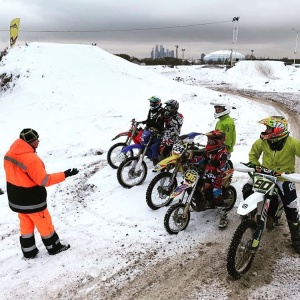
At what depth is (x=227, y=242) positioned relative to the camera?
16.6 ft

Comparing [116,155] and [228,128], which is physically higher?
[228,128]

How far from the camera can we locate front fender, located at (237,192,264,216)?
3811 millimetres

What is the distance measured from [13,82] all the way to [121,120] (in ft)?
30.0

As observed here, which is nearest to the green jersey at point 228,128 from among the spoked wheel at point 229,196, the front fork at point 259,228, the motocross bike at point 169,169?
the motocross bike at point 169,169

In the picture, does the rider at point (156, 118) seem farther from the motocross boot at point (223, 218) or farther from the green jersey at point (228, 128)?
the motocross boot at point (223, 218)

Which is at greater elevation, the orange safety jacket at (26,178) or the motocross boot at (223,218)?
the orange safety jacket at (26,178)

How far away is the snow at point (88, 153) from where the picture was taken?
455 centimetres

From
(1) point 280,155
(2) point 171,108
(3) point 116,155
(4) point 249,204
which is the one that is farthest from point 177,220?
(3) point 116,155

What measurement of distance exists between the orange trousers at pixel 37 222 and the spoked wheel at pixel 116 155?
3678 mm

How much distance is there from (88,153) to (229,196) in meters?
5.69

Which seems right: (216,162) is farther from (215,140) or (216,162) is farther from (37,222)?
(37,222)

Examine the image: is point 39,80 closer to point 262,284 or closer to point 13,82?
point 13,82

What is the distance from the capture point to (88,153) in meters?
10.4

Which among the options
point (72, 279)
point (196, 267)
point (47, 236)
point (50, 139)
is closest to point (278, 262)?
point (196, 267)
